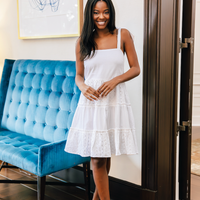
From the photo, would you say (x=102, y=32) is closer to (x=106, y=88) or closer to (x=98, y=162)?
(x=106, y=88)

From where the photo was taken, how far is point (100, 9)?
5.55 feet

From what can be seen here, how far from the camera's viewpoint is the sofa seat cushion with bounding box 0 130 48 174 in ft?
6.40

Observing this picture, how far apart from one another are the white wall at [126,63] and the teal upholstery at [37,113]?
0.23 metres

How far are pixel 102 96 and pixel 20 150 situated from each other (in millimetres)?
844

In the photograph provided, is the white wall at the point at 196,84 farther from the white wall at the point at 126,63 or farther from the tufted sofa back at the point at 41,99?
the tufted sofa back at the point at 41,99

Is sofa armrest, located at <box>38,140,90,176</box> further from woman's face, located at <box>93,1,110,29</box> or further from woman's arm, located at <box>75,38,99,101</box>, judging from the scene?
woman's face, located at <box>93,1,110,29</box>

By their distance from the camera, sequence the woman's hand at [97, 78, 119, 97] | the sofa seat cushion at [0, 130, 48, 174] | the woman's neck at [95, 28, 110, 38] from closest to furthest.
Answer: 1. the woman's hand at [97, 78, 119, 97]
2. the woman's neck at [95, 28, 110, 38]
3. the sofa seat cushion at [0, 130, 48, 174]

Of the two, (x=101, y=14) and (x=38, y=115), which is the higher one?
(x=101, y=14)

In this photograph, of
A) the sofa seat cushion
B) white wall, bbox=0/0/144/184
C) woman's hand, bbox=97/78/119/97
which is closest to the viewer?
woman's hand, bbox=97/78/119/97

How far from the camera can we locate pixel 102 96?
1.69m

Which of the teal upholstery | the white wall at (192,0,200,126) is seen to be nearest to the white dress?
the teal upholstery

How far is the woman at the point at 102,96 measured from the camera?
1.68m

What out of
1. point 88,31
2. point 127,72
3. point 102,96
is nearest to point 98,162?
point 102,96

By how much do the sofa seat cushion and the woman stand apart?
0.36 meters
